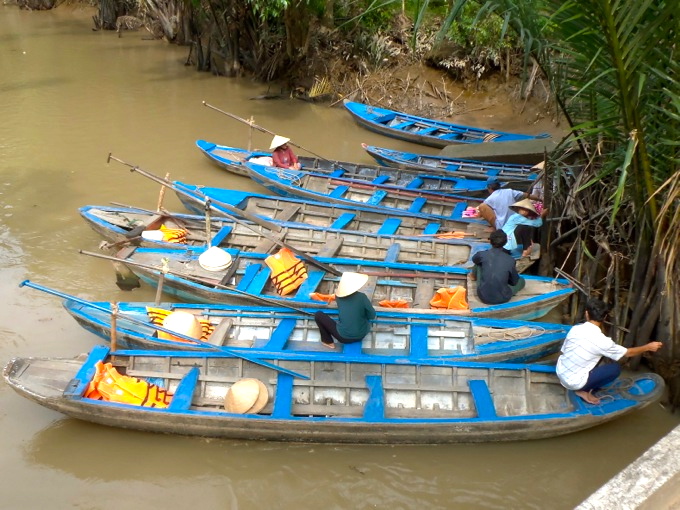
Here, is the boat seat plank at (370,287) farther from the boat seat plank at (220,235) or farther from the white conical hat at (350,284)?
the boat seat plank at (220,235)

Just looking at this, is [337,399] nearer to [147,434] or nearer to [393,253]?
[147,434]

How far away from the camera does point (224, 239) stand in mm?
8266

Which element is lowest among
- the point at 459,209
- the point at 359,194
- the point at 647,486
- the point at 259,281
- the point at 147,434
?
the point at 147,434

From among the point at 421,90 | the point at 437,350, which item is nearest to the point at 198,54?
the point at 421,90

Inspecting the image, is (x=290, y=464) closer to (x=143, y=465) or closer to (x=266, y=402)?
(x=266, y=402)

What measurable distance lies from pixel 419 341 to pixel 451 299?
804mm

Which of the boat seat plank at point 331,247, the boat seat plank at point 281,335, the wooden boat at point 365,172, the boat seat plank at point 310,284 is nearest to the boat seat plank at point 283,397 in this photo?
the boat seat plank at point 281,335

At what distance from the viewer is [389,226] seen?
28.6 feet

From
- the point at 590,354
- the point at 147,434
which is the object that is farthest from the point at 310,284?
the point at 590,354

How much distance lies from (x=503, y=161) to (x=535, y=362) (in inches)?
201

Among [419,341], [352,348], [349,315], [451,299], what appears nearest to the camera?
[349,315]

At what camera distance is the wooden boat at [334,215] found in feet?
28.3

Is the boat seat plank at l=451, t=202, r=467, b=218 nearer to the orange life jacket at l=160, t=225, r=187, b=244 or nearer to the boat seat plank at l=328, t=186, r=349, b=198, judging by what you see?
the boat seat plank at l=328, t=186, r=349, b=198

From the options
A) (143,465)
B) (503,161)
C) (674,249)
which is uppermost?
(674,249)
